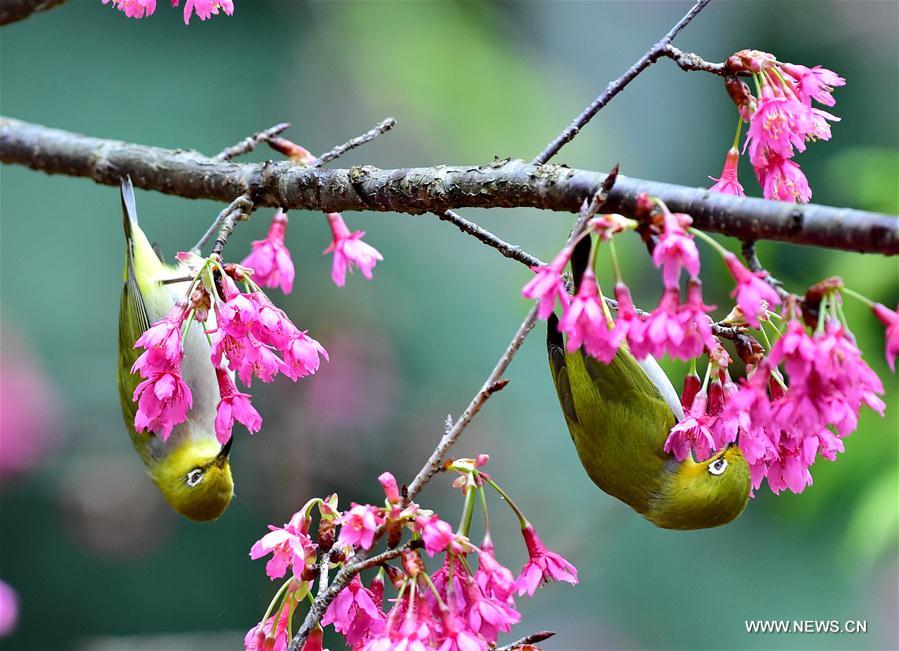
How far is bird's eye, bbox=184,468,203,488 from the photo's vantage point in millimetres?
2887

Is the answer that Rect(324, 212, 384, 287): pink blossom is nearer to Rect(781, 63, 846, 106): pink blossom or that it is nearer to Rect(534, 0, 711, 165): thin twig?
Rect(534, 0, 711, 165): thin twig

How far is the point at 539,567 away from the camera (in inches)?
58.1

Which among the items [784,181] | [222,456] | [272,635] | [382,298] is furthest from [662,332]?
[382,298]

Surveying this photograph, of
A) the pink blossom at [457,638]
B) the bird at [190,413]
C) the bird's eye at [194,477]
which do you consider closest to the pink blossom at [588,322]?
the pink blossom at [457,638]

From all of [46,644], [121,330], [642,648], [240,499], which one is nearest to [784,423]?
[121,330]

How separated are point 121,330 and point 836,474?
8.31ft

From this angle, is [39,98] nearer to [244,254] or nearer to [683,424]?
[244,254]

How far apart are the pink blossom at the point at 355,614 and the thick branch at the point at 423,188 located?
0.65 metres

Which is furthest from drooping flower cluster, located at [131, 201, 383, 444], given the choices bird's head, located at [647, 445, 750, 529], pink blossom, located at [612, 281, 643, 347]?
bird's head, located at [647, 445, 750, 529]

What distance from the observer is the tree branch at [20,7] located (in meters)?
1.44

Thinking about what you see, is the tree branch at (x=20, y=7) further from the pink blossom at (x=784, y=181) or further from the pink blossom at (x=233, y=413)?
the pink blossom at (x=784, y=181)

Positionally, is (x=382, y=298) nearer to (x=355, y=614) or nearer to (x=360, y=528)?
(x=355, y=614)

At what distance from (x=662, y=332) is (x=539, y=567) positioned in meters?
0.53

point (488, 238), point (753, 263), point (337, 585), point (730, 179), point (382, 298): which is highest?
point (382, 298)
